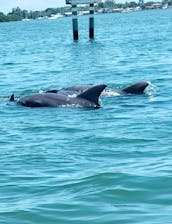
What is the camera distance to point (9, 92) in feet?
73.4

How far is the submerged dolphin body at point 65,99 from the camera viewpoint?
653 inches

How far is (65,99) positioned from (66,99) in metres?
0.05

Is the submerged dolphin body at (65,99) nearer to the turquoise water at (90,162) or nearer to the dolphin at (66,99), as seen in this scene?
the dolphin at (66,99)

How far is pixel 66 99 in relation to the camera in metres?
17.3

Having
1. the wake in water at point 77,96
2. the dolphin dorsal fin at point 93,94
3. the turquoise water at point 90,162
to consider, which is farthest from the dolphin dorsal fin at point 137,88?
the dolphin dorsal fin at point 93,94

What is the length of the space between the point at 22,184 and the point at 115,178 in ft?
4.09

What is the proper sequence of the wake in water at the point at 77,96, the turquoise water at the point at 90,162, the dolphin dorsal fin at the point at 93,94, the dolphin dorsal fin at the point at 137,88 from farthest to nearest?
1. the dolphin dorsal fin at the point at 137,88
2. the wake in water at the point at 77,96
3. the dolphin dorsal fin at the point at 93,94
4. the turquoise water at the point at 90,162

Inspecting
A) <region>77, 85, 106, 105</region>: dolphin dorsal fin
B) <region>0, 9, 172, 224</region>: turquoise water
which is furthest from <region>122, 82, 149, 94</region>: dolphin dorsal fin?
<region>77, 85, 106, 105</region>: dolphin dorsal fin

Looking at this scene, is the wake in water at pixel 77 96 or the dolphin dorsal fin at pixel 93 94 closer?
the dolphin dorsal fin at pixel 93 94

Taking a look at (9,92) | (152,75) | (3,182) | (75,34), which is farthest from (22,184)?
(75,34)

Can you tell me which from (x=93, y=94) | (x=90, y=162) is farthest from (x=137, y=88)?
(x=90, y=162)

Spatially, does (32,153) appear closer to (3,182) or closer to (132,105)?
(3,182)

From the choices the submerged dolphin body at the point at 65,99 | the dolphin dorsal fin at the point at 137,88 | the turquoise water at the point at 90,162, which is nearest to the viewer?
the turquoise water at the point at 90,162

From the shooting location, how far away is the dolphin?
1659 cm
